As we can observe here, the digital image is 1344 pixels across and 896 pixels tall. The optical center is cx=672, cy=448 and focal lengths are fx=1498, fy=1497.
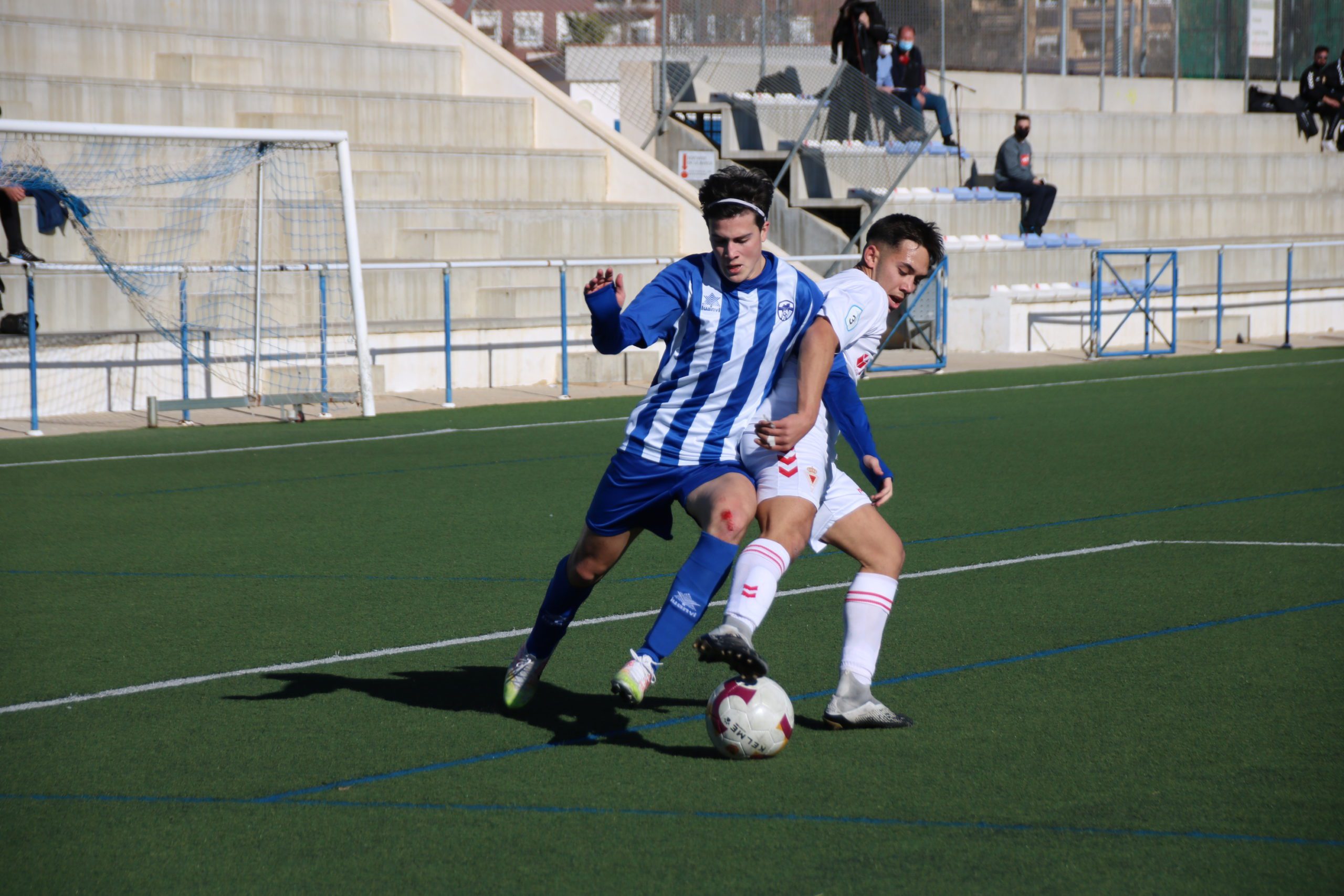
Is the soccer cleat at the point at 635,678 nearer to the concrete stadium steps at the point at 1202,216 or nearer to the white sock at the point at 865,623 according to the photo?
the white sock at the point at 865,623

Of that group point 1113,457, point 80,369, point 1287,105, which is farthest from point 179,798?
point 1287,105

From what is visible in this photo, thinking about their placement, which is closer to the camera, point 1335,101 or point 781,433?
point 781,433

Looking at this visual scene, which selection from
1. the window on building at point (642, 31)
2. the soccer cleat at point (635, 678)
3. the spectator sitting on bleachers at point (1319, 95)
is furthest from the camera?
the spectator sitting on bleachers at point (1319, 95)

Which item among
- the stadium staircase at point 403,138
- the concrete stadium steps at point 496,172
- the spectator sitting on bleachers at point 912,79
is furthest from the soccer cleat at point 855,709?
the spectator sitting on bleachers at point 912,79

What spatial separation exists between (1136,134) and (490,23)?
1193 centimetres

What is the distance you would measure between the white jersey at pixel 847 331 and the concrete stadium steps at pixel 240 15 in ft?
52.9

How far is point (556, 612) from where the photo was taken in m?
4.59

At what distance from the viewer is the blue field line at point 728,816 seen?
3531mm

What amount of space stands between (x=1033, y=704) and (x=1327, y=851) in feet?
4.34

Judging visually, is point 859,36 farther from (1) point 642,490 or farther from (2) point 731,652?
(2) point 731,652

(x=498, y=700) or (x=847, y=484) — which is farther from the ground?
(x=847, y=484)

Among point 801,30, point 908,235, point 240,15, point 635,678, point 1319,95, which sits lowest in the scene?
point 635,678

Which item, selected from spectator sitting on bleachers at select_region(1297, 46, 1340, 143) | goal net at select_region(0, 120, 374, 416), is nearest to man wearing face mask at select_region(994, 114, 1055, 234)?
spectator sitting on bleachers at select_region(1297, 46, 1340, 143)

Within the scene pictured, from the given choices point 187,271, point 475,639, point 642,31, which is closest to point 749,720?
point 475,639
